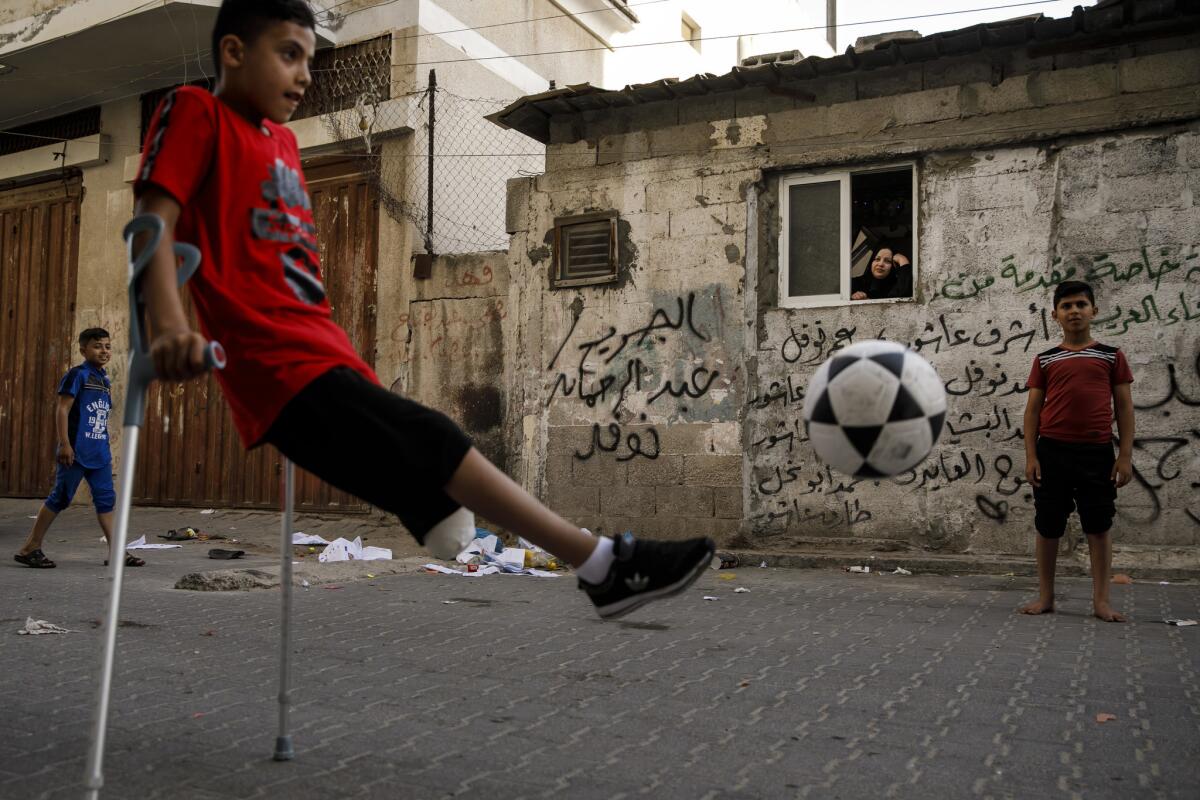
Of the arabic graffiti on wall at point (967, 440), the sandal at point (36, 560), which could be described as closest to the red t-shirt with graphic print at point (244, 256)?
the sandal at point (36, 560)

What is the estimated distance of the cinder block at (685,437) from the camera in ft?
31.6

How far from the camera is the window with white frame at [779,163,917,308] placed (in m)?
9.20

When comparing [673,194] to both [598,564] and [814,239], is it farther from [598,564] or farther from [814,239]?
[598,564]

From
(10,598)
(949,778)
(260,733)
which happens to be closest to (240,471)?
(10,598)

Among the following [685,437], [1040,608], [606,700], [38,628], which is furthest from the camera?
[685,437]

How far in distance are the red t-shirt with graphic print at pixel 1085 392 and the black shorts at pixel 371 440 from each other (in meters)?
4.62

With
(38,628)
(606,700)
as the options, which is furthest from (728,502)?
(38,628)

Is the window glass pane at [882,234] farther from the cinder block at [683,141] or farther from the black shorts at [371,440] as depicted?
the black shorts at [371,440]

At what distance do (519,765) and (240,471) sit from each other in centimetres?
1046

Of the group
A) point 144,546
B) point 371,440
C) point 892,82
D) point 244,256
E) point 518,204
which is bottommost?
point 144,546

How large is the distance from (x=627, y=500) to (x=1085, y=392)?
4.88 metres

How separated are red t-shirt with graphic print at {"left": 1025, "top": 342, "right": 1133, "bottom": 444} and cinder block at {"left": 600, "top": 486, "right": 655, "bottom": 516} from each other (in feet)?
14.6

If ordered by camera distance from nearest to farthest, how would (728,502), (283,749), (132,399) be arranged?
(132,399), (283,749), (728,502)

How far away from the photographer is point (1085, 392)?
19.4 feet
